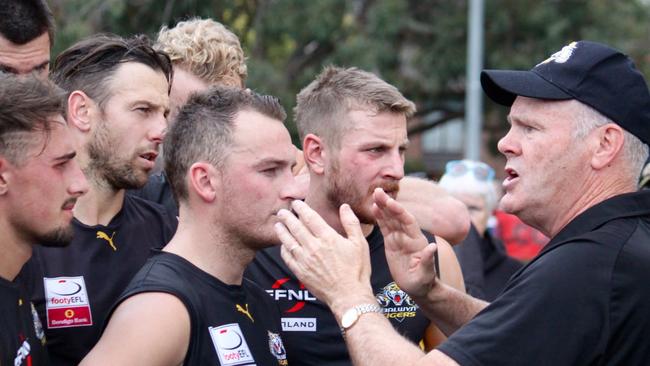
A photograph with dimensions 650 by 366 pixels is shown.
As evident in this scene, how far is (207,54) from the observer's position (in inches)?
199

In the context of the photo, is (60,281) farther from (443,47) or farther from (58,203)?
(443,47)

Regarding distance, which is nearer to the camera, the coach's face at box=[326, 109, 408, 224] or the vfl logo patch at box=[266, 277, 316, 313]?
the vfl logo patch at box=[266, 277, 316, 313]

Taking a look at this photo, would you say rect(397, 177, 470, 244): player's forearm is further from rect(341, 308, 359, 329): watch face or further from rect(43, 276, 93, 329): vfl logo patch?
rect(43, 276, 93, 329): vfl logo patch

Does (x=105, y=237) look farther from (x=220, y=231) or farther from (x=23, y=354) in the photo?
(x=23, y=354)

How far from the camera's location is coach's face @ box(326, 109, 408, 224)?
4.44m

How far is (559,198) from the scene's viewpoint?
10.8 ft

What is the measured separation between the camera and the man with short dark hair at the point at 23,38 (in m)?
4.16

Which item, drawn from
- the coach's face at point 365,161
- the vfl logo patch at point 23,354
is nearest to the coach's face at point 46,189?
the vfl logo patch at point 23,354

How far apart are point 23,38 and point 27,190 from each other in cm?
131

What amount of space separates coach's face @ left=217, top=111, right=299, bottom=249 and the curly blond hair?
1.33 meters

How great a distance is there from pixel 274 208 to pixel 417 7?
20552mm

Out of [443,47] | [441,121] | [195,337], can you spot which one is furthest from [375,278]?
[441,121]

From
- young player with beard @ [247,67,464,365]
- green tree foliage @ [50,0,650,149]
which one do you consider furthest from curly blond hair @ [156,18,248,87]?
green tree foliage @ [50,0,650,149]

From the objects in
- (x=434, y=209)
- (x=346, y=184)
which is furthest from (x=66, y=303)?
(x=434, y=209)
